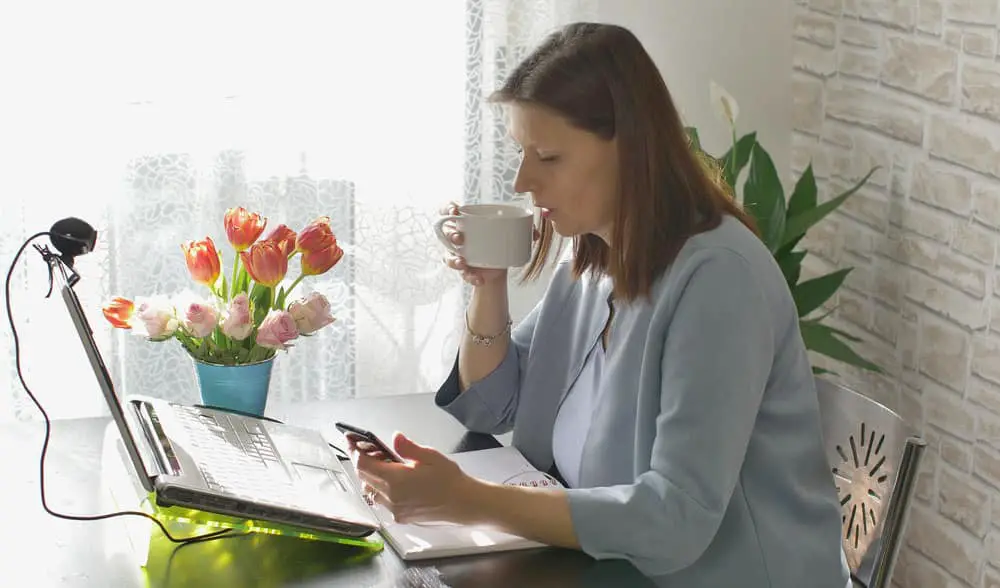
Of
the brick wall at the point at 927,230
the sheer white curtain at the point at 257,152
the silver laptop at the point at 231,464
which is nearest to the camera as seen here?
the silver laptop at the point at 231,464

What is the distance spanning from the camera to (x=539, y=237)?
1707 millimetres

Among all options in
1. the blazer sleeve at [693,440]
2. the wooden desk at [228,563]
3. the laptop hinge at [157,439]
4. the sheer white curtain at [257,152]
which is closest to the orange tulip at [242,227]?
the laptop hinge at [157,439]

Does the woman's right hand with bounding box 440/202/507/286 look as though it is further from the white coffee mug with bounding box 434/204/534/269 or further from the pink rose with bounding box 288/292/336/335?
the pink rose with bounding box 288/292/336/335

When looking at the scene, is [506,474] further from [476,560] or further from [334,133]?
[334,133]

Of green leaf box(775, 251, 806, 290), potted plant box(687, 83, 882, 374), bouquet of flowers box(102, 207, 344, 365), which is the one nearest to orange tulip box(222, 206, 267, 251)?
bouquet of flowers box(102, 207, 344, 365)

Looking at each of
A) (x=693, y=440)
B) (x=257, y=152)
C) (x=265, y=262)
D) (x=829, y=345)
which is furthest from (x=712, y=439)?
(x=257, y=152)

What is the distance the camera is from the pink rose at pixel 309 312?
155 centimetres

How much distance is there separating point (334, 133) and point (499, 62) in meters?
0.36

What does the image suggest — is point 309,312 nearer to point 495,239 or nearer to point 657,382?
point 495,239

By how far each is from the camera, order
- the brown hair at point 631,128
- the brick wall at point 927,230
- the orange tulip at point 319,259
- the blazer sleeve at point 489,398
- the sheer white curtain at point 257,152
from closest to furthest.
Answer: the brown hair at point 631,128 → the orange tulip at point 319,259 → the blazer sleeve at point 489,398 → the brick wall at point 927,230 → the sheer white curtain at point 257,152

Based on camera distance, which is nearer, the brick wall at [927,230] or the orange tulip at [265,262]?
the orange tulip at [265,262]

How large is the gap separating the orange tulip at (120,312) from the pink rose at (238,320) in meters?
0.12

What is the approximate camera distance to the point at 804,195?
254cm

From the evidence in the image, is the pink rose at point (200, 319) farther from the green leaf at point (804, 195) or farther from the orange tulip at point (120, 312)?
the green leaf at point (804, 195)
